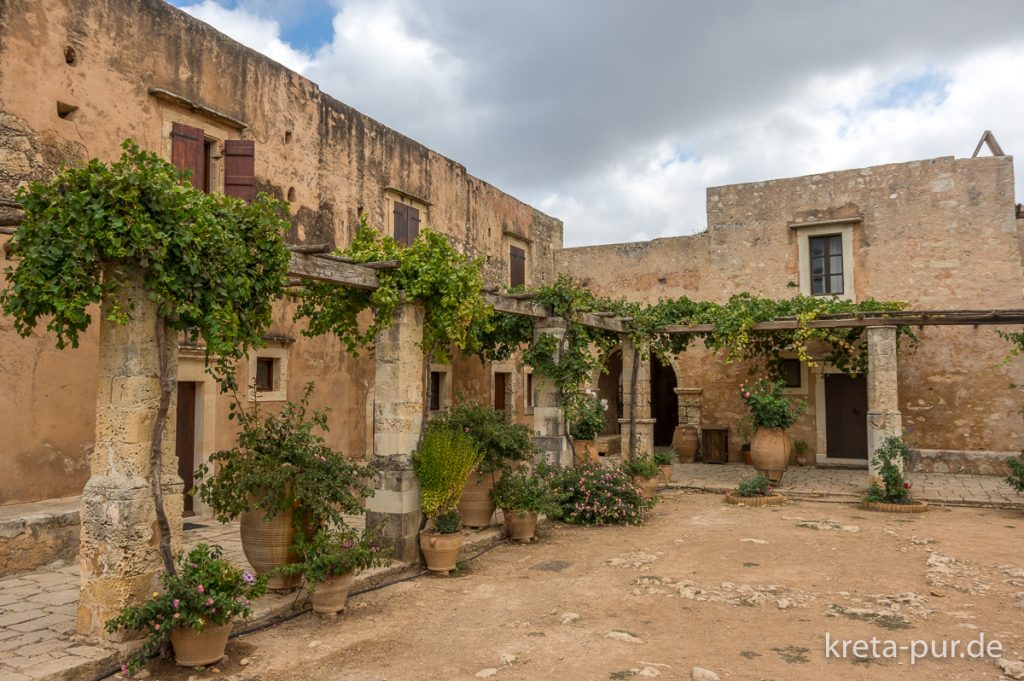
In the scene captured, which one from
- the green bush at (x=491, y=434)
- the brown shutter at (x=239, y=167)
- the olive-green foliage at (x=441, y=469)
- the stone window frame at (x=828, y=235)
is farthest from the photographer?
the stone window frame at (x=828, y=235)

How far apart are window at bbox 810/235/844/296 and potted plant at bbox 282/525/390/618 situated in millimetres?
12348

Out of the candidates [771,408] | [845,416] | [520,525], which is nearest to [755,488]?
[771,408]

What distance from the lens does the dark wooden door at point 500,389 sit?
14.7 metres

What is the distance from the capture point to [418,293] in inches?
263

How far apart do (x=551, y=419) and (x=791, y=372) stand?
755 cm

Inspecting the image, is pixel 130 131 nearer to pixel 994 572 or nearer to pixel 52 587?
pixel 52 587

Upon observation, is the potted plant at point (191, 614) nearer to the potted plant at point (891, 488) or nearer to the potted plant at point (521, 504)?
the potted plant at point (521, 504)

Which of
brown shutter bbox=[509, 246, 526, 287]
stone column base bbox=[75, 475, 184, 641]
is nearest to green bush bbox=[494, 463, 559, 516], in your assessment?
stone column base bbox=[75, 475, 184, 641]

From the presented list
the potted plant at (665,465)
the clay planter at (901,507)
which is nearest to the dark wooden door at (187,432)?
the potted plant at (665,465)

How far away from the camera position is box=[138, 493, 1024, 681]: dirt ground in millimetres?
4469

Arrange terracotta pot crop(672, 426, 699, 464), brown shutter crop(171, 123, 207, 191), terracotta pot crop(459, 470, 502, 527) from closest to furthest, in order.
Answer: terracotta pot crop(459, 470, 502, 527) < brown shutter crop(171, 123, 207, 191) < terracotta pot crop(672, 426, 699, 464)

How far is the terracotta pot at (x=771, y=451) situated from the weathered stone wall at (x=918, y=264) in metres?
3.67

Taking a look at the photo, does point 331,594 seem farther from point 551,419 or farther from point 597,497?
point 551,419

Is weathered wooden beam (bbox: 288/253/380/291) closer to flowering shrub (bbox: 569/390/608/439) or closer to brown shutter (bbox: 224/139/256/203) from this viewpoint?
brown shutter (bbox: 224/139/256/203)
